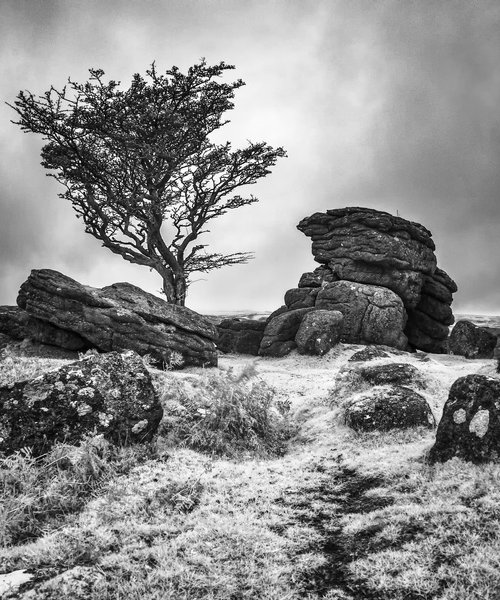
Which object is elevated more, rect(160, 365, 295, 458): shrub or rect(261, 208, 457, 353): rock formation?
rect(261, 208, 457, 353): rock formation

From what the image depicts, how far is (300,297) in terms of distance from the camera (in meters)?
29.9

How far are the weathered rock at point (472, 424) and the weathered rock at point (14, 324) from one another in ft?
59.7

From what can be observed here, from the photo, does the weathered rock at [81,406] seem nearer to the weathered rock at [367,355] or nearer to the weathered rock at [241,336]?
the weathered rock at [367,355]

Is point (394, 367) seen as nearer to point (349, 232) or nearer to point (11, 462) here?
point (11, 462)

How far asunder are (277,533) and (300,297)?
979 inches

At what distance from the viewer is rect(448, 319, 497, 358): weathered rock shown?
27.0 m

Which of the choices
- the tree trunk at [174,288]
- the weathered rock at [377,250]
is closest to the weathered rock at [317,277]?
the weathered rock at [377,250]

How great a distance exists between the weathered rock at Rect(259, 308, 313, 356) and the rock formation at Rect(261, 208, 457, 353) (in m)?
1.54

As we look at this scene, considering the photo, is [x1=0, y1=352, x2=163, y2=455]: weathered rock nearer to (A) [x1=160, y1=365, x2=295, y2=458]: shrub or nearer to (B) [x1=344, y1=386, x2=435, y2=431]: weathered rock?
(A) [x1=160, y1=365, x2=295, y2=458]: shrub

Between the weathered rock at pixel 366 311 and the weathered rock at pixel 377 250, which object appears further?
the weathered rock at pixel 377 250

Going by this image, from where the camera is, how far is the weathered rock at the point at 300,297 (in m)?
29.3

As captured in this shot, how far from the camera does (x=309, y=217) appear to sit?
32875 millimetres

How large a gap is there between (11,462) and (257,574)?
13.0 ft

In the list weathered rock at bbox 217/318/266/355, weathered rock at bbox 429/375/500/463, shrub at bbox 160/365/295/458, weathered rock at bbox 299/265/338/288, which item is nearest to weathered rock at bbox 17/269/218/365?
weathered rock at bbox 217/318/266/355
